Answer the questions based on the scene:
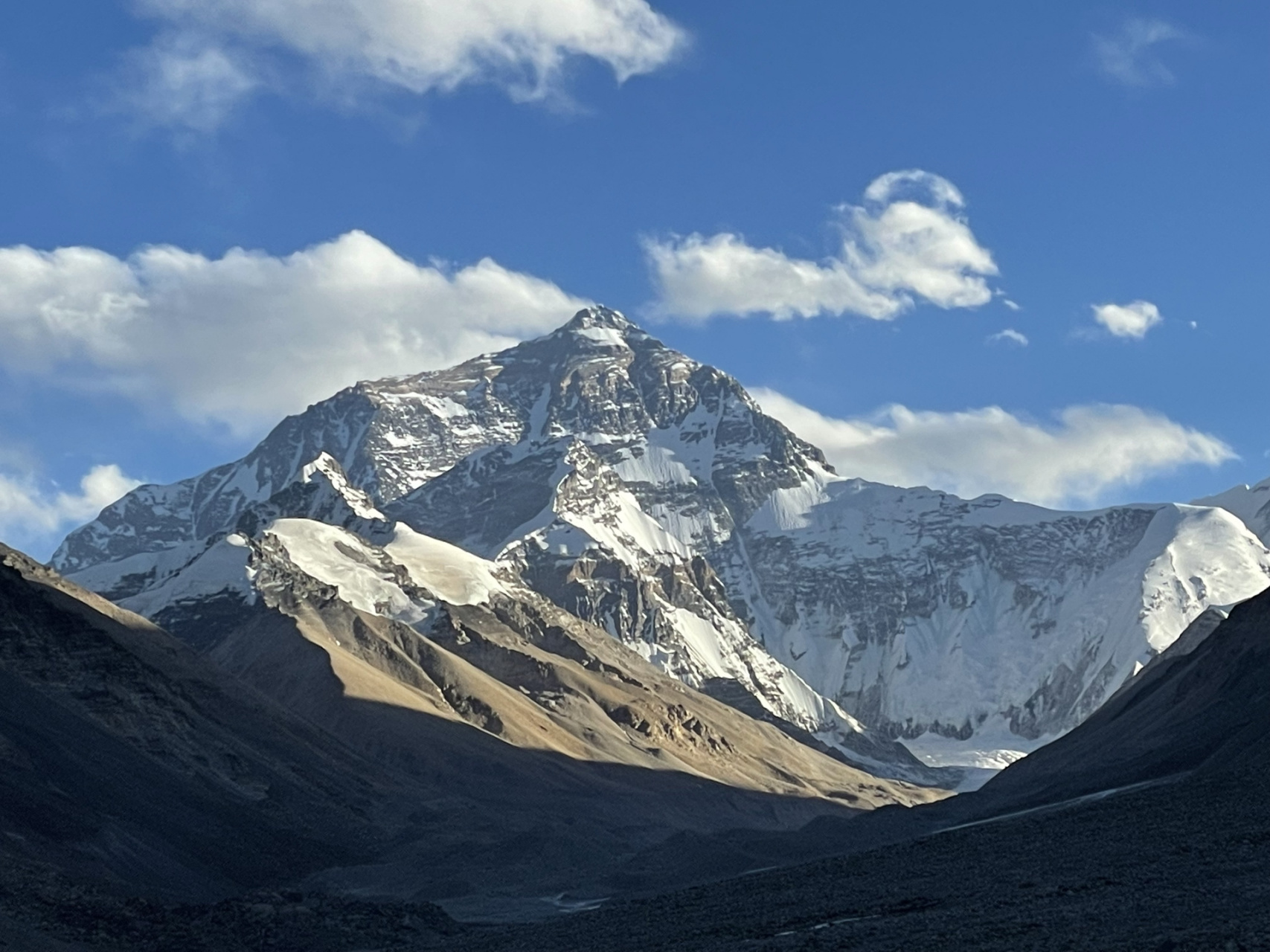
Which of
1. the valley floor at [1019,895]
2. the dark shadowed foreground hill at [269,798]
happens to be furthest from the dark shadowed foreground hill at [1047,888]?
the dark shadowed foreground hill at [269,798]

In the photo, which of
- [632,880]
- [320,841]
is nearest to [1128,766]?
[632,880]

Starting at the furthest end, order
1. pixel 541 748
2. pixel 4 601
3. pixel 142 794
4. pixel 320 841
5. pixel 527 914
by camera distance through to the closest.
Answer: pixel 541 748
pixel 4 601
pixel 320 841
pixel 142 794
pixel 527 914

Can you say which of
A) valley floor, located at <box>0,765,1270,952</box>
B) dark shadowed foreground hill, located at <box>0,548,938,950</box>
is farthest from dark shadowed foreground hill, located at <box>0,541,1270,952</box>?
dark shadowed foreground hill, located at <box>0,548,938,950</box>

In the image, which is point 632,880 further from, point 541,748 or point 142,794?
point 541,748

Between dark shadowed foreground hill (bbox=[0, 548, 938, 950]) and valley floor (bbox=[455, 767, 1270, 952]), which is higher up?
dark shadowed foreground hill (bbox=[0, 548, 938, 950])

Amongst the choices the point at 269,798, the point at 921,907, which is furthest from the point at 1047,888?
the point at 269,798

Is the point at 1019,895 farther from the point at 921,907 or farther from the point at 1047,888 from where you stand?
the point at 921,907

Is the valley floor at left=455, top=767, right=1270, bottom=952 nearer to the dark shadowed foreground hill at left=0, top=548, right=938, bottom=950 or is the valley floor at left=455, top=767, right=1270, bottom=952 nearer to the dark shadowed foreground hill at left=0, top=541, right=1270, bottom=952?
the dark shadowed foreground hill at left=0, top=541, right=1270, bottom=952

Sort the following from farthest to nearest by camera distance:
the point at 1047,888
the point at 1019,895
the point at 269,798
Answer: the point at 269,798
the point at 1047,888
the point at 1019,895
